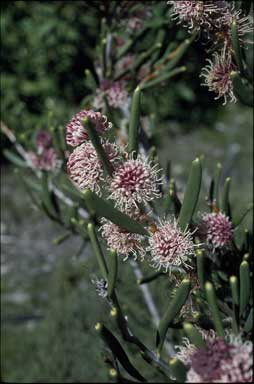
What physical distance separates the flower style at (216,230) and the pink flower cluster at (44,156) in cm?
51

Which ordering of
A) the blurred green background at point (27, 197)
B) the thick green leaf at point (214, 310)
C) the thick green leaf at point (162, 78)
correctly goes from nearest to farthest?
1. the thick green leaf at point (214, 310)
2. the thick green leaf at point (162, 78)
3. the blurred green background at point (27, 197)

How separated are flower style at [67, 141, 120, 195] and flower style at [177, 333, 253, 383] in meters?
0.21

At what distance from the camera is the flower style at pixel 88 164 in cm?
62

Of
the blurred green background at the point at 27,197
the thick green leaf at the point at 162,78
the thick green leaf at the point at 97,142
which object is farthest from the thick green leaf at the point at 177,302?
the thick green leaf at the point at 162,78

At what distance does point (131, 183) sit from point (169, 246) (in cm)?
8

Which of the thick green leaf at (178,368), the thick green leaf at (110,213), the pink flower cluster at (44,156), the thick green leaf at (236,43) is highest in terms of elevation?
the thick green leaf at (236,43)

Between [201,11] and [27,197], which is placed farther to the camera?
[27,197]

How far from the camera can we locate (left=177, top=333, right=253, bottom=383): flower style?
1.54 ft

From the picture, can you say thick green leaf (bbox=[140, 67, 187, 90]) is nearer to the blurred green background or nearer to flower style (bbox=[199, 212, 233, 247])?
the blurred green background

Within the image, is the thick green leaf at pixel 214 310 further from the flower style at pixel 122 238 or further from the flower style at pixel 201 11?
the flower style at pixel 201 11

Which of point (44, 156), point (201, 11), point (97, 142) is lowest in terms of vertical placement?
point (44, 156)

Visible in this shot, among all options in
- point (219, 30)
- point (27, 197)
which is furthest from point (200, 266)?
point (27, 197)

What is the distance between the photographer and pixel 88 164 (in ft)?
2.02

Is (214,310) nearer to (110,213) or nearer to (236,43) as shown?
(110,213)
